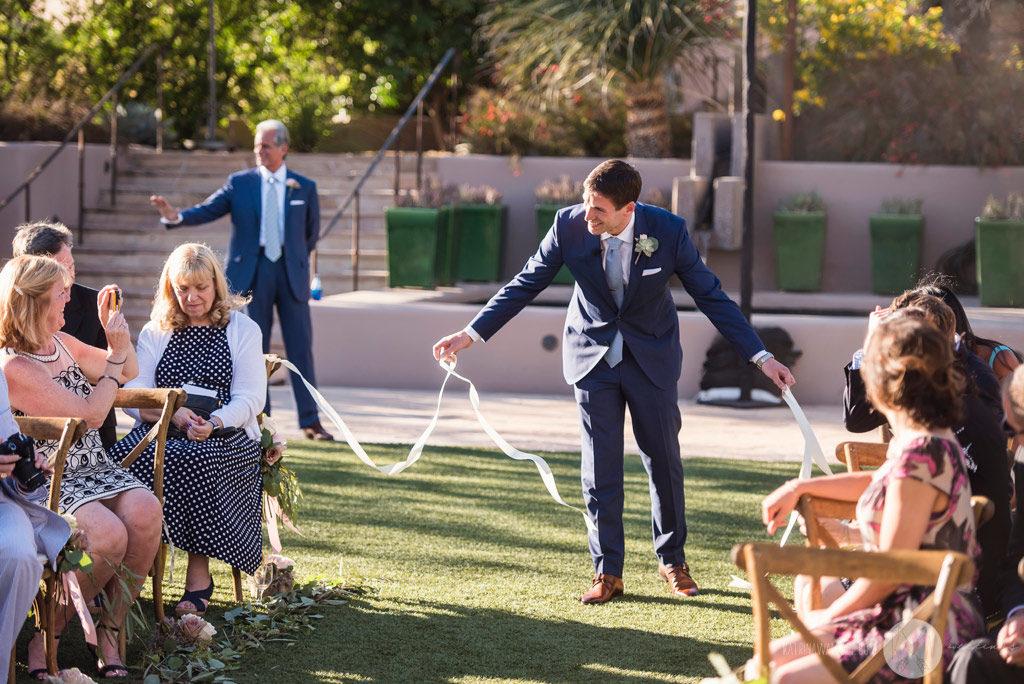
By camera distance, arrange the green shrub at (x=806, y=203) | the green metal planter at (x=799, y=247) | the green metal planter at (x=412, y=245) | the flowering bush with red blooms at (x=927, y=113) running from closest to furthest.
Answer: the green metal planter at (x=412, y=245), the green metal planter at (x=799, y=247), the green shrub at (x=806, y=203), the flowering bush with red blooms at (x=927, y=113)

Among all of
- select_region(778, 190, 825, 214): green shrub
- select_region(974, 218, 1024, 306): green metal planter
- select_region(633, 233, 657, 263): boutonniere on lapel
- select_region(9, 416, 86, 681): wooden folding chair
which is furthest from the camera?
select_region(778, 190, 825, 214): green shrub

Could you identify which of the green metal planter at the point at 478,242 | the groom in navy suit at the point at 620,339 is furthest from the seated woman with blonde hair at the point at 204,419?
the green metal planter at the point at 478,242

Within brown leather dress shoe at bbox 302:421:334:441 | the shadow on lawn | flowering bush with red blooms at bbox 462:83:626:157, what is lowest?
the shadow on lawn

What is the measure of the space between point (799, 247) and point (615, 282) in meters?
7.13

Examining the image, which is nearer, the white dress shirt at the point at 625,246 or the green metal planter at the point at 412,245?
the white dress shirt at the point at 625,246

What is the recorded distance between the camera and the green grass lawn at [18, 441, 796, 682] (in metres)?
4.00

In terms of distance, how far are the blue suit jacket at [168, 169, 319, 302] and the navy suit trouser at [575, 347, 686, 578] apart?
127 inches

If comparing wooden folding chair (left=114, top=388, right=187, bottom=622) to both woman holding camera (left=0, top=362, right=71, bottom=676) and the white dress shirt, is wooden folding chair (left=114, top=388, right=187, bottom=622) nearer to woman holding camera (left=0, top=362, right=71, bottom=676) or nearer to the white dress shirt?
woman holding camera (left=0, top=362, right=71, bottom=676)

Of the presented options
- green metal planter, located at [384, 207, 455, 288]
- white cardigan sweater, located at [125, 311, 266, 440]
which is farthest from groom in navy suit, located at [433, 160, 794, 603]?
green metal planter, located at [384, 207, 455, 288]

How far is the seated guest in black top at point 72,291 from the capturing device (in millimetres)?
4477

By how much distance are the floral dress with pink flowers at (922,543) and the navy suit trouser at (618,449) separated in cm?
193

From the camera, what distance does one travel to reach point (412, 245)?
1066 centimetres

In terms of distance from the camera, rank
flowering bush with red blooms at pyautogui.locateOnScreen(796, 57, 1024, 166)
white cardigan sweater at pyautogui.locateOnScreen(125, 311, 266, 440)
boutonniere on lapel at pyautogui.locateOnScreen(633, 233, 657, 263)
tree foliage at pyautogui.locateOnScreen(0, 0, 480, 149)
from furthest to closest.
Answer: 1. tree foliage at pyautogui.locateOnScreen(0, 0, 480, 149)
2. flowering bush with red blooms at pyautogui.locateOnScreen(796, 57, 1024, 166)
3. boutonniere on lapel at pyautogui.locateOnScreen(633, 233, 657, 263)
4. white cardigan sweater at pyautogui.locateOnScreen(125, 311, 266, 440)

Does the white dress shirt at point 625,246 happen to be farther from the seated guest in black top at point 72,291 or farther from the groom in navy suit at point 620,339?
the seated guest in black top at point 72,291
